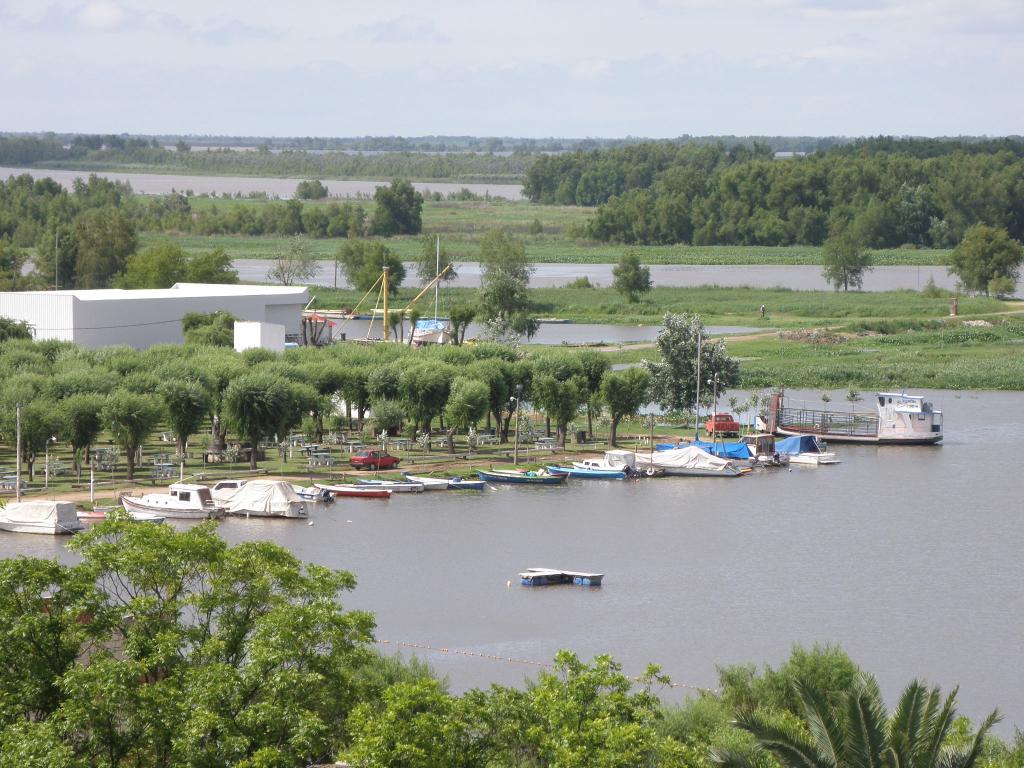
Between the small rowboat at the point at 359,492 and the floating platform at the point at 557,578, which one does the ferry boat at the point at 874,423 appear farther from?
the floating platform at the point at 557,578

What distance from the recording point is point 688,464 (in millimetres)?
45219

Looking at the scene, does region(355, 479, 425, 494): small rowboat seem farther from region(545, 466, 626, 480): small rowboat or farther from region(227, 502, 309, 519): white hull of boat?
region(545, 466, 626, 480): small rowboat

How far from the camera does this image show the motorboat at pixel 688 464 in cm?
4516

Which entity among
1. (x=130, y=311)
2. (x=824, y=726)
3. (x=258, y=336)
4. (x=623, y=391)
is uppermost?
(x=130, y=311)

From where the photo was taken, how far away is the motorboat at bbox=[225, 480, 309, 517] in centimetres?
3806

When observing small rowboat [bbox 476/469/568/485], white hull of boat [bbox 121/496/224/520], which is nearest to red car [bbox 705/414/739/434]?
small rowboat [bbox 476/469/568/485]

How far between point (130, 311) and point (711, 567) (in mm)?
33305

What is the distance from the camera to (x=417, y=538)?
3666cm

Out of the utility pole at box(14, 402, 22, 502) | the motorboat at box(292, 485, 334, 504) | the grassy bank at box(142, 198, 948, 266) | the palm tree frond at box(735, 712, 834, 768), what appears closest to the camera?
the palm tree frond at box(735, 712, 834, 768)

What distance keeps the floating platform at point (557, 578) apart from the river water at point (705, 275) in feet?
211

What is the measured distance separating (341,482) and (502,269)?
46.5 m

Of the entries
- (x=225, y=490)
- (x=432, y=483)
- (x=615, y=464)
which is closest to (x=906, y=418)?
(x=615, y=464)

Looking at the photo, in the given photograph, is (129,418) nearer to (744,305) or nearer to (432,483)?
(432,483)

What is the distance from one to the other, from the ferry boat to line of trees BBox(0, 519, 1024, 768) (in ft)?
101
